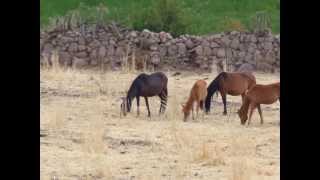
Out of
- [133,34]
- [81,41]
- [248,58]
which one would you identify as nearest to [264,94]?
[248,58]

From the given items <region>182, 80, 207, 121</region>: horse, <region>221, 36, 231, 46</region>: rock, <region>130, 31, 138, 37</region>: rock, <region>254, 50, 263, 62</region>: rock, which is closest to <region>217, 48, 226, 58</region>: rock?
<region>221, 36, 231, 46</region>: rock

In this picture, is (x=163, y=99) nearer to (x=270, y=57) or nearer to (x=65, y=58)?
(x=270, y=57)

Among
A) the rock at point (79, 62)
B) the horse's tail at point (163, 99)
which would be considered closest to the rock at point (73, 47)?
the rock at point (79, 62)

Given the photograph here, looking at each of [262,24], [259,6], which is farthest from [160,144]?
[259,6]

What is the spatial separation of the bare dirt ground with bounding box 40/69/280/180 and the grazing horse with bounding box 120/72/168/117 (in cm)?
15

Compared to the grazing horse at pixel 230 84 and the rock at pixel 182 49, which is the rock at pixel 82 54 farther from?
the grazing horse at pixel 230 84

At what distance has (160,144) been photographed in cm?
807

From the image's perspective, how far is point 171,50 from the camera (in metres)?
13.6

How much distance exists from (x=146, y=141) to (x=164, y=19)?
24.3 ft

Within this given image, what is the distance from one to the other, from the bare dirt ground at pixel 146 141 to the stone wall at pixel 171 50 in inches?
83.7

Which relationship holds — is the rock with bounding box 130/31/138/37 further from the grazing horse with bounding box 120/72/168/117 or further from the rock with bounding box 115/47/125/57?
the grazing horse with bounding box 120/72/168/117
